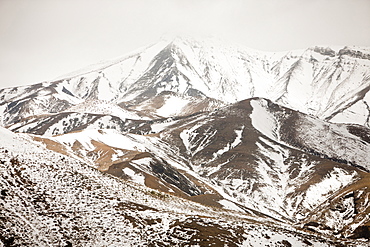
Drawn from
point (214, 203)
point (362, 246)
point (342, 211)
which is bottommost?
point (342, 211)

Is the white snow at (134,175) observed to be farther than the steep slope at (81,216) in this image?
Yes

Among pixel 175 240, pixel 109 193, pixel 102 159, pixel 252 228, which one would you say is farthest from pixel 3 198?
pixel 102 159

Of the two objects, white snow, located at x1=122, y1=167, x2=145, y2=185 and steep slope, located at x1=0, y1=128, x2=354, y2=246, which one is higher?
steep slope, located at x1=0, y1=128, x2=354, y2=246

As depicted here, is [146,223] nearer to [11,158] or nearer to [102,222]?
[102,222]

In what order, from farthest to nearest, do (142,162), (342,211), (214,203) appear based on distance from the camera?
(342,211) < (142,162) < (214,203)

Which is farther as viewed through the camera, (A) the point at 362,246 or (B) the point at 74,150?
(B) the point at 74,150

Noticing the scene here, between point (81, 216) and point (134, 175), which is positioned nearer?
point (81, 216)

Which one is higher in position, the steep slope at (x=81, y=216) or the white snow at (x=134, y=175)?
the steep slope at (x=81, y=216)

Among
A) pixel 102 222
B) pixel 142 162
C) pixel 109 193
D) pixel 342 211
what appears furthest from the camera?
pixel 342 211

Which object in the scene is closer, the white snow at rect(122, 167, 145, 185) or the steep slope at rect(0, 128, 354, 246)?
the steep slope at rect(0, 128, 354, 246)

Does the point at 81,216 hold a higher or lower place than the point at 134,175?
higher

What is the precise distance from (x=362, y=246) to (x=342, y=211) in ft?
410

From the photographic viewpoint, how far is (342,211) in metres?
156

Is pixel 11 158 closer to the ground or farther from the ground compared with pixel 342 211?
farther from the ground
